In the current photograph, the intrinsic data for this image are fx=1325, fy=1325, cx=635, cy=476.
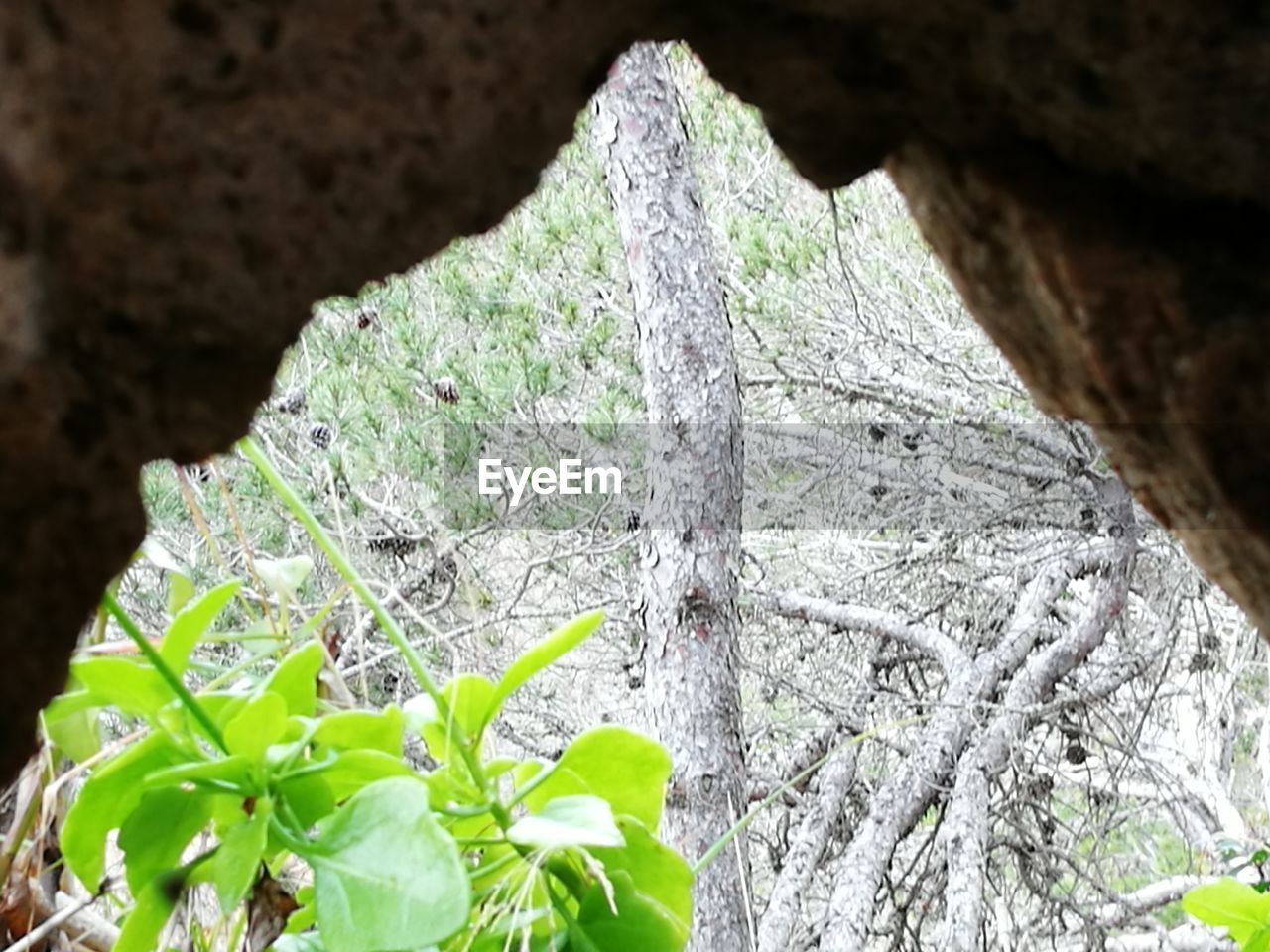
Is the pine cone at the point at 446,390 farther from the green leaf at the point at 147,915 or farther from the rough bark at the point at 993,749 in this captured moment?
the green leaf at the point at 147,915

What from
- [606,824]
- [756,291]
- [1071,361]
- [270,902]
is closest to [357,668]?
[270,902]

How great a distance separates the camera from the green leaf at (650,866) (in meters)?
0.56

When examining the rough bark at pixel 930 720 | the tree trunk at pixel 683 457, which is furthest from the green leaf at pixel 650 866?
the rough bark at pixel 930 720

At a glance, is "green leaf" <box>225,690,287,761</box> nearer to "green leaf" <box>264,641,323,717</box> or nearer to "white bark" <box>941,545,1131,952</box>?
"green leaf" <box>264,641,323,717</box>

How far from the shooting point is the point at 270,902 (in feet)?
1.82

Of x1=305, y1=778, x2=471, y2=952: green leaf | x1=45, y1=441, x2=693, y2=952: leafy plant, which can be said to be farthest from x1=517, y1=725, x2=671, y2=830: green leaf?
x1=305, y1=778, x2=471, y2=952: green leaf

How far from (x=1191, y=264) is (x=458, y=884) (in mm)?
288

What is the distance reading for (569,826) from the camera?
473mm

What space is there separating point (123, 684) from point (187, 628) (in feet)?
0.10

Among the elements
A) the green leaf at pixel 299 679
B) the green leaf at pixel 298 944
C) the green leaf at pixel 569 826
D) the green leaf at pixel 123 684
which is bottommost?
the green leaf at pixel 298 944

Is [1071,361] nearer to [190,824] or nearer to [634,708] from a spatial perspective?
[190,824]

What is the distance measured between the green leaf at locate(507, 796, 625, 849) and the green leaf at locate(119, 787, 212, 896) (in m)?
0.12

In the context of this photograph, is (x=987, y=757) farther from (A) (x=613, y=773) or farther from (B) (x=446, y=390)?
(A) (x=613, y=773)

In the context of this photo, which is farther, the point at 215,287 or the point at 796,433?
the point at 796,433
